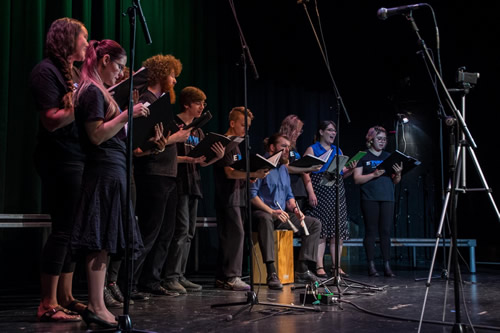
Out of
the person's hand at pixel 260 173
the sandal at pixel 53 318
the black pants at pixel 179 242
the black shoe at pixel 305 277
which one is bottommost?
the black shoe at pixel 305 277

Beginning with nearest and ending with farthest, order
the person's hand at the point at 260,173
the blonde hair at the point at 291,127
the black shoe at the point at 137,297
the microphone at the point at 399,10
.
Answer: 1. the microphone at the point at 399,10
2. the black shoe at the point at 137,297
3. the person's hand at the point at 260,173
4. the blonde hair at the point at 291,127

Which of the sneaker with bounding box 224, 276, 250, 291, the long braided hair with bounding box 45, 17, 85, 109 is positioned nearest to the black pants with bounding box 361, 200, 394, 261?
the sneaker with bounding box 224, 276, 250, 291

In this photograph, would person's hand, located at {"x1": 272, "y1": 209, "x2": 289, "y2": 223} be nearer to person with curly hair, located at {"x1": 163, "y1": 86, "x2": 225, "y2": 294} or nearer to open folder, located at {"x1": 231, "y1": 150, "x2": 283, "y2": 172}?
open folder, located at {"x1": 231, "y1": 150, "x2": 283, "y2": 172}

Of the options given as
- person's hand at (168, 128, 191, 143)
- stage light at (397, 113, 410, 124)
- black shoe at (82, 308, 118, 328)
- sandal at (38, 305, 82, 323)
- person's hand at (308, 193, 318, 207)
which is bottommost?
sandal at (38, 305, 82, 323)

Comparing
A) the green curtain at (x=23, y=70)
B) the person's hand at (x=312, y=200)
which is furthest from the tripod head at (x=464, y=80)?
the green curtain at (x=23, y=70)

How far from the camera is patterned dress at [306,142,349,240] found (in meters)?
5.12

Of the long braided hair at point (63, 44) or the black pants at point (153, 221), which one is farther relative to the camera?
the black pants at point (153, 221)

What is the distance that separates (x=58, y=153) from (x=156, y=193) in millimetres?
972

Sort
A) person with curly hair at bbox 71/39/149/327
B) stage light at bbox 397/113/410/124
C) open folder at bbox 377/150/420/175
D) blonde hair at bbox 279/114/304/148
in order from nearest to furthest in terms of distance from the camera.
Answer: person with curly hair at bbox 71/39/149/327 < open folder at bbox 377/150/420/175 < blonde hair at bbox 279/114/304/148 < stage light at bbox 397/113/410/124

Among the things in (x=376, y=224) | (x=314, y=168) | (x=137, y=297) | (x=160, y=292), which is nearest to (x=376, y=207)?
(x=376, y=224)

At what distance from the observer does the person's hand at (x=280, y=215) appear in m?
4.46

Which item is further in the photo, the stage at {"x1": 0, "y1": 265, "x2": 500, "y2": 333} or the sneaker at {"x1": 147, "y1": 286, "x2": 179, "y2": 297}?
the sneaker at {"x1": 147, "y1": 286, "x2": 179, "y2": 297}

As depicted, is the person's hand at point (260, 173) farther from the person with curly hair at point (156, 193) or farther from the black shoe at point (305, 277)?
the black shoe at point (305, 277)

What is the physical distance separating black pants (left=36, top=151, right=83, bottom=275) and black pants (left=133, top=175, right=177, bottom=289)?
0.85m
